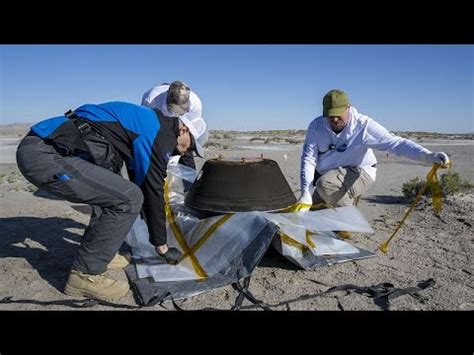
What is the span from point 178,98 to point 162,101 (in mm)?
406

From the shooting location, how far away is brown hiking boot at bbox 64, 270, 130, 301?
10.9 ft

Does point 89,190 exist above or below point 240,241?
above

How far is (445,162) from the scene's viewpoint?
4.08 metres

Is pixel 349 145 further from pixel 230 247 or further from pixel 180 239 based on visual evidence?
pixel 180 239

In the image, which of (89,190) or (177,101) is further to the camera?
(177,101)

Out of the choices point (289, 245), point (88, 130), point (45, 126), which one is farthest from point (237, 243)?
point (45, 126)

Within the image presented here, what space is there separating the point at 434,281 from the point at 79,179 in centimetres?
296

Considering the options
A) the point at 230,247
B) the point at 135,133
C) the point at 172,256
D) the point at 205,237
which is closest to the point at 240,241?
the point at 230,247

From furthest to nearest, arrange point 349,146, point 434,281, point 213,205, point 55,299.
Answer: point 349,146
point 213,205
point 434,281
point 55,299

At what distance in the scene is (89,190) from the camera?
10.7 feet

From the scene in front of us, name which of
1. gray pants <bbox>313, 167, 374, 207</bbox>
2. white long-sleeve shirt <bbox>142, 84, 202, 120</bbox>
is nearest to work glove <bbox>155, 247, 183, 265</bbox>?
white long-sleeve shirt <bbox>142, 84, 202, 120</bbox>

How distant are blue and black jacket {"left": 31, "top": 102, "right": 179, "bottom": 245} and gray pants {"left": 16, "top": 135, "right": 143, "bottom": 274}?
12 centimetres
